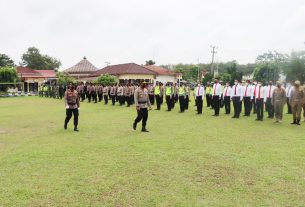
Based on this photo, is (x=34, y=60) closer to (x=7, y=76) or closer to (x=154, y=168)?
(x=7, y=76)

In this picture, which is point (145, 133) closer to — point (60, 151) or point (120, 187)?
point (60, 151)

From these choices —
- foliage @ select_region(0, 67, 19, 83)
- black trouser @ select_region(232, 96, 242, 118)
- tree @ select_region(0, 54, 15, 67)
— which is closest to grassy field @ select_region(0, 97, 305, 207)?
black trouser @ select_region(232, 96, 242, 118)

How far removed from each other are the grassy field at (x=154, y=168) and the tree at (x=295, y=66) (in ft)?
149

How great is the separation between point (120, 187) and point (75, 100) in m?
7.56

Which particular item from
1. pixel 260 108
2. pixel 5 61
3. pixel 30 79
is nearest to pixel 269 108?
pixel 260 108

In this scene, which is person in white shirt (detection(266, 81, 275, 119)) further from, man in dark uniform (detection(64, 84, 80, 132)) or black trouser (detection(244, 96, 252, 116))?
man in dark uniform (detection(64, 84, 80, 132))

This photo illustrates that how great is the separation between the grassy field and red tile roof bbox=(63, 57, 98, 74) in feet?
167

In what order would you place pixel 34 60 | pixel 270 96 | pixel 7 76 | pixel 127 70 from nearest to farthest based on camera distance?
pixel 270 96 < pixel 127 70 < pixel 7 76 < pixel 34 60

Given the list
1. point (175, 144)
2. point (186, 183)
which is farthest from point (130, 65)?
point (186, 183)

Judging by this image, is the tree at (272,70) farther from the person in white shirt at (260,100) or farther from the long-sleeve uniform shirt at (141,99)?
the long-sleeve uniform shirt at (141,99)

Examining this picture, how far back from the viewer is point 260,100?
17.2 metres

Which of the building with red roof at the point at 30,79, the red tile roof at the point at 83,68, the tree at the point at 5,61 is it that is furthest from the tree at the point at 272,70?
the tree at the point at 5,61

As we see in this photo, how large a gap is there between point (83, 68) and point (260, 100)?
50.0 meters

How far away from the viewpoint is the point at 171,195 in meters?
6.04
